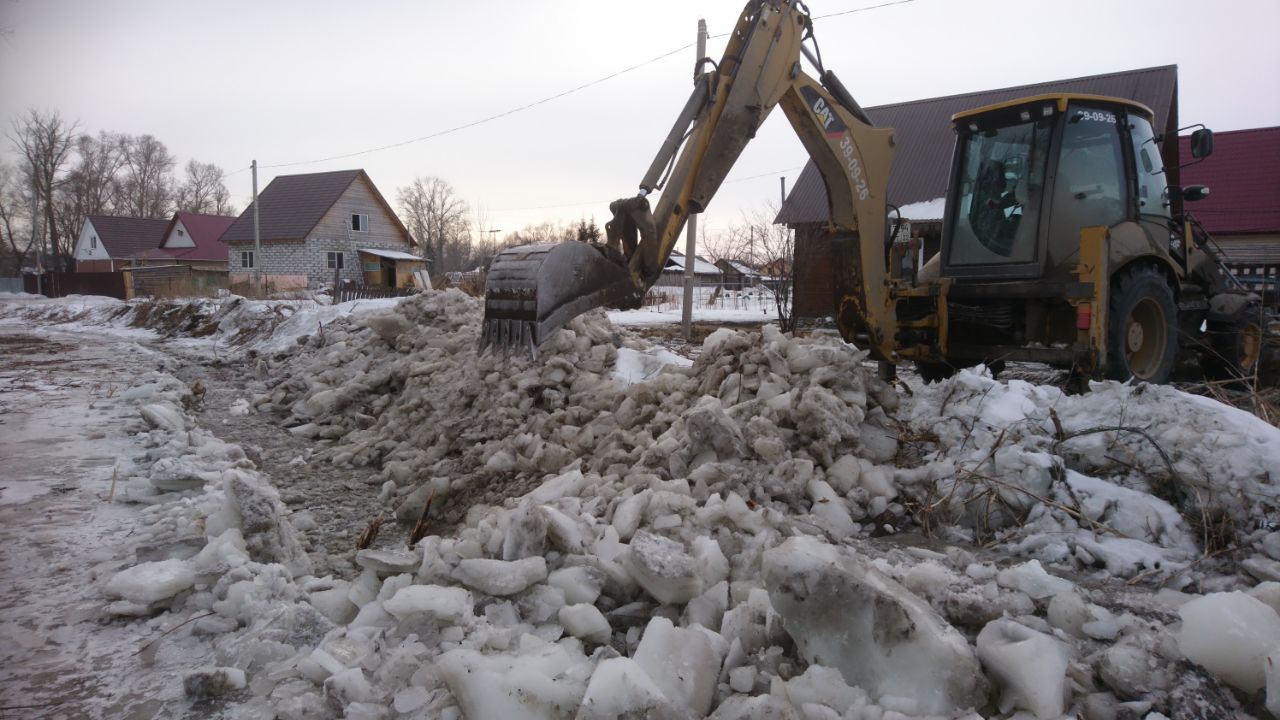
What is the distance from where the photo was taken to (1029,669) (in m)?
1.99

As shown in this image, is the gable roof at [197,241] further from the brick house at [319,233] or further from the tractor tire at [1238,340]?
the tractor tire at [1238,340]

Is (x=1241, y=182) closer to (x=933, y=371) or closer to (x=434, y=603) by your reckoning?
(x=933, y=371)

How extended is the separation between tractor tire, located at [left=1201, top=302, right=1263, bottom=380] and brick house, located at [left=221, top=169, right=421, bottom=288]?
35.3 meters

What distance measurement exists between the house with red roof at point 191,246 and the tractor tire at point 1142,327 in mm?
49925

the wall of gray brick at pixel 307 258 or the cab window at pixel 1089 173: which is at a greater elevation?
the wall of gray brick at pixel 307 258

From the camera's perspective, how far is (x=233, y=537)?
3225 mm

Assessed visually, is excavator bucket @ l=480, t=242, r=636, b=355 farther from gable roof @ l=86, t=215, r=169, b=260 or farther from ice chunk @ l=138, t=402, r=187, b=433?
gable roof @ l=86, t=215, r=169, b=260

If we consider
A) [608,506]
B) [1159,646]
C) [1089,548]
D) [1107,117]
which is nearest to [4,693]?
[608,506]

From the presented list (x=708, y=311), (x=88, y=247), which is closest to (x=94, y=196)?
(x=88, y=247)

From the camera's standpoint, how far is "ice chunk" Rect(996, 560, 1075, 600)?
8.27 ft

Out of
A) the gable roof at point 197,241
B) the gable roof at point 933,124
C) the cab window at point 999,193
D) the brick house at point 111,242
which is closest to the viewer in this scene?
the cab window at point 999,193

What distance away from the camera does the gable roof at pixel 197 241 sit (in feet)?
149

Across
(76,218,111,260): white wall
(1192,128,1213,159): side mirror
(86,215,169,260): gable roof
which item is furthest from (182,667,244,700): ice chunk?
(76,218,111,260): white wall

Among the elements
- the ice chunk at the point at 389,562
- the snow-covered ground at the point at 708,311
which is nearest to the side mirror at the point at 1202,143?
the ice chunk at the point at 389,562
